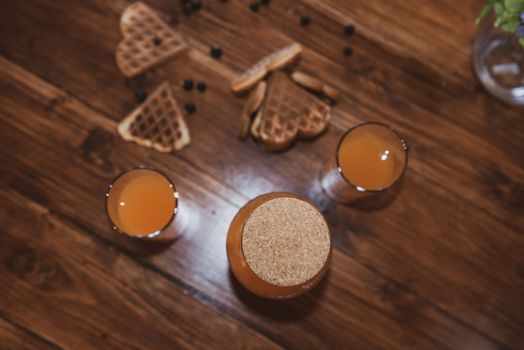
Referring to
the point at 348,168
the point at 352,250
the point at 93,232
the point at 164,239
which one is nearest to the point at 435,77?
the point at 348,168

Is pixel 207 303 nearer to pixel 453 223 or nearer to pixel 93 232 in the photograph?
pixel 93 232

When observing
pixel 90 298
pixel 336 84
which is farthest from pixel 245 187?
pixel 90 298

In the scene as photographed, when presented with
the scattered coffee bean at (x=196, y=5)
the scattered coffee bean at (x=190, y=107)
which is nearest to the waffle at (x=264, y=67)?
the scattered coffee bean at (x=190, y=107)

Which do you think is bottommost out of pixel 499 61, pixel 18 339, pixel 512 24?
pixel 18 339

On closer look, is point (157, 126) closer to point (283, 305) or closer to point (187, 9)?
point (187, 9)

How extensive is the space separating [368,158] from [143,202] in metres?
0.63

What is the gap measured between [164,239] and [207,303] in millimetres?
218

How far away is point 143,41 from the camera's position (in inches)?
56.8

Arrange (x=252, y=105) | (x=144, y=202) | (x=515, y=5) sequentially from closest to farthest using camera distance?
(x=515, y=5) < (x=144, y=202) < (x=252, y=105)

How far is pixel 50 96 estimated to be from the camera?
1.41 m

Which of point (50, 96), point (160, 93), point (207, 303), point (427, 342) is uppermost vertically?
point (160, 93)

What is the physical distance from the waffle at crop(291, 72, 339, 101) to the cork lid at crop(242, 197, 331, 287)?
0.41 metres

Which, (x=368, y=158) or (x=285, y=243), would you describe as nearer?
(x=285, y=243)

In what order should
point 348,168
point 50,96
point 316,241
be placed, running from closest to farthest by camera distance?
point 316,241, point 348,168, point 50,96
